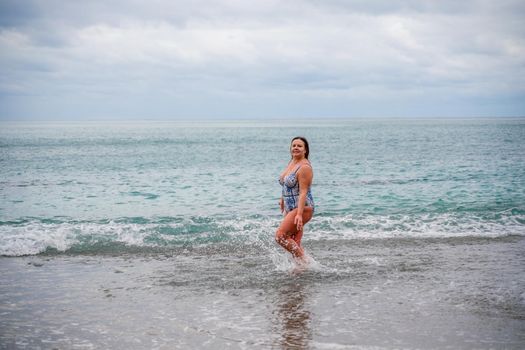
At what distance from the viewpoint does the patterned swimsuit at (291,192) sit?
760 centimetres

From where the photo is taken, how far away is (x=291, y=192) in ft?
25.4

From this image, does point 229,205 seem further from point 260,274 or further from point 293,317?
point 293,317

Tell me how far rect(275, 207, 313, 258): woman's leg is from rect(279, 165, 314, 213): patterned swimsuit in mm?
113

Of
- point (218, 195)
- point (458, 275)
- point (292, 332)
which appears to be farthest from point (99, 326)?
point (218, 195)

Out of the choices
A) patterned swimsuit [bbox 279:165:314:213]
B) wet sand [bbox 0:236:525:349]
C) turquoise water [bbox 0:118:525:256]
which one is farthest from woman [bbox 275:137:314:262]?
turquoise water [bbox 0:118:525:256]

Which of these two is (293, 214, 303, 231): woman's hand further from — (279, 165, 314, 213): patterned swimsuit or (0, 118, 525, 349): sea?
(0, 118, 525, 349): sea

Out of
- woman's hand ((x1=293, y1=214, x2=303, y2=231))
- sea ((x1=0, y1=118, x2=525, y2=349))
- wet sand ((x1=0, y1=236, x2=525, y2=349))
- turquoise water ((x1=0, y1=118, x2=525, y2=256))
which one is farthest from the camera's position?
turquoise water ((x1=0, y1=118, x2=525, y2=256))

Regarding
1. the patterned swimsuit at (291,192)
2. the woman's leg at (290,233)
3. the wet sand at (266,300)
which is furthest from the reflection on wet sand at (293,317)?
the patterned swimsuit at (291,192)

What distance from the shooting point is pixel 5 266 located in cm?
863

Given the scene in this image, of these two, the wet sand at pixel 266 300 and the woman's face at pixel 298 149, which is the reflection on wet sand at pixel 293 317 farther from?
the woman's face at pixel 298 149

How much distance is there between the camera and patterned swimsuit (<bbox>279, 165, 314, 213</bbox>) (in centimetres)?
760

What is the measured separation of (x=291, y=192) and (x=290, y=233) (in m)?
0.64

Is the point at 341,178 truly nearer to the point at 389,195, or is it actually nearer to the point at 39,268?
the point at 389,195

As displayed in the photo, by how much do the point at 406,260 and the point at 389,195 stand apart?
10.1 m
